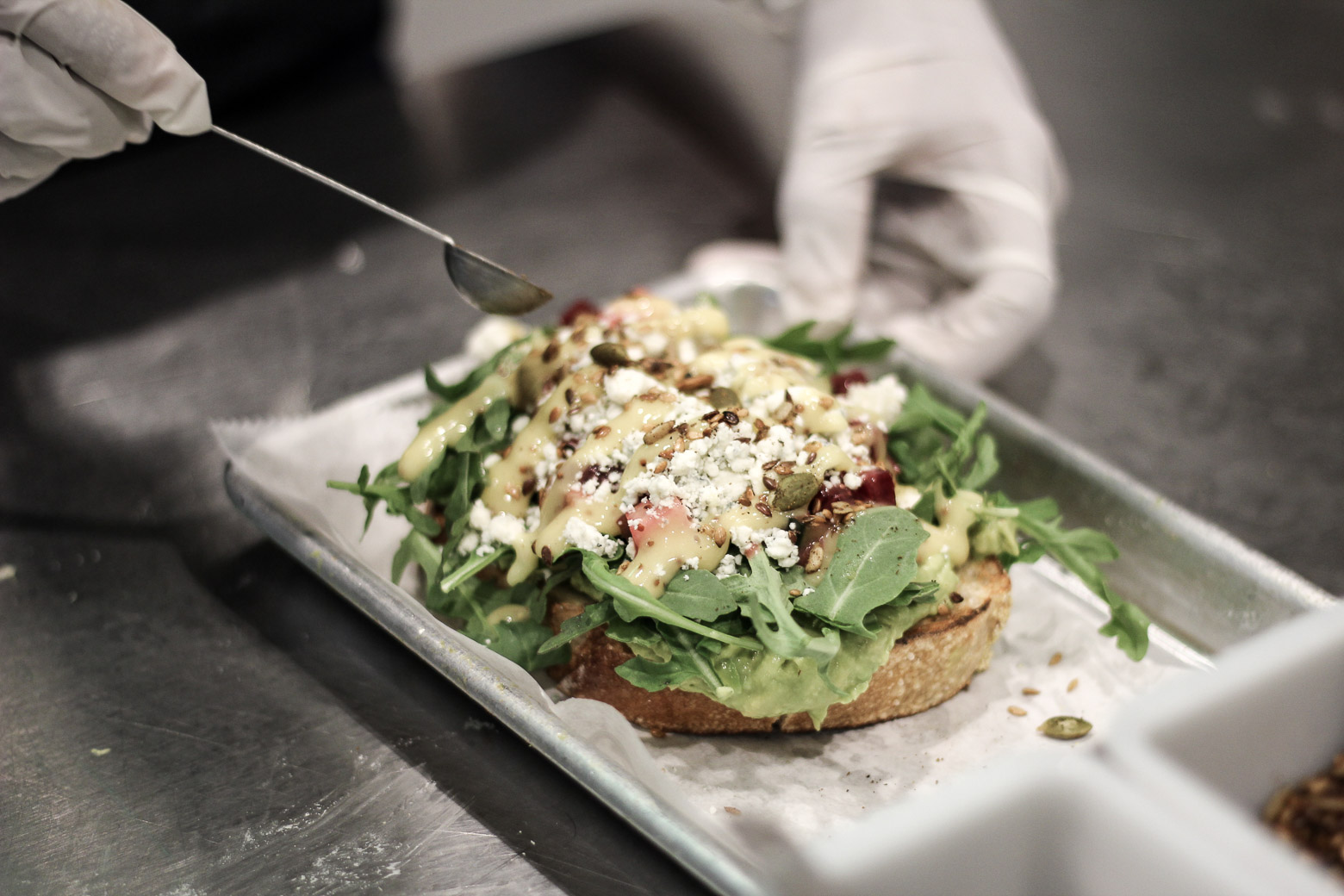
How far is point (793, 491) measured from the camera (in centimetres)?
164

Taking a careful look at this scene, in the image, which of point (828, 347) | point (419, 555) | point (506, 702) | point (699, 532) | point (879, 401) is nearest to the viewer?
point (506, 702)

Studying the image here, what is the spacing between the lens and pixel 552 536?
1.67 metres

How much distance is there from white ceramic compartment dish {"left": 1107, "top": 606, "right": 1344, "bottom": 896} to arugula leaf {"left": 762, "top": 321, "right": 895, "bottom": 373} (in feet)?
4.17

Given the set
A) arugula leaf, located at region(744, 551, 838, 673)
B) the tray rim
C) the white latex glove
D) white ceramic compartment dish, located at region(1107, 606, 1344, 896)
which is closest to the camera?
white ceramic compartment dish, located at region(1107, 606, 1344, 896)

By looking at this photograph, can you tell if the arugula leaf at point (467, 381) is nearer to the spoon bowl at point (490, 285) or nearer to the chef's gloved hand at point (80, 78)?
the spoon bowl at point (490, 285)

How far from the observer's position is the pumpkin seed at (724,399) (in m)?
1.79

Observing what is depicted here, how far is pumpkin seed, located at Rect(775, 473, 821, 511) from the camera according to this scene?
5.40 feet

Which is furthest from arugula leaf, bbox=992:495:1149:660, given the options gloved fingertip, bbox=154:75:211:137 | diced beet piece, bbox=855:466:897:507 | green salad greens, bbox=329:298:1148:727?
gloved fingertip, bbox=154:75:211:137

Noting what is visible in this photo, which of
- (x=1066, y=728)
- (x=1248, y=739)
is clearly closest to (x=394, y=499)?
(x=1066, y=728)

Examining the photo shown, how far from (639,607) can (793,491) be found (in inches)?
11.8

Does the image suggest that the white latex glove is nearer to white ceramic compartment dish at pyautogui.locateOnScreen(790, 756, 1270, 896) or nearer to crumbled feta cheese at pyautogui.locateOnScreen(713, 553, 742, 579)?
crumbled feta cheese at pyautogui.locateOnScreen(713, 553, 742, 579)

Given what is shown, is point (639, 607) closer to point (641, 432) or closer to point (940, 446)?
point (641, 432)

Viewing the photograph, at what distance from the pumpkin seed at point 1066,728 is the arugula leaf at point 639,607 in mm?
519

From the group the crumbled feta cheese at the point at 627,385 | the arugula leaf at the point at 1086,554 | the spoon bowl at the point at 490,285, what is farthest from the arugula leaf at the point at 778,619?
the spoon bowl at the point at 490,285
